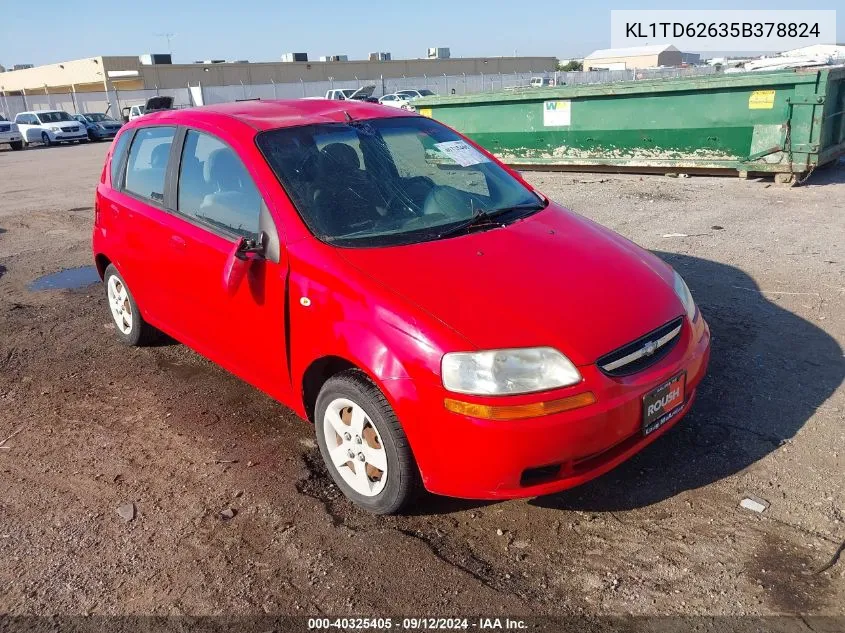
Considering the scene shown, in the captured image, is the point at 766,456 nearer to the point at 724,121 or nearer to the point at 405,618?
the point at 405,618

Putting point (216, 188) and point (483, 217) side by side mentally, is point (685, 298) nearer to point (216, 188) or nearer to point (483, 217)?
point (483, 217)

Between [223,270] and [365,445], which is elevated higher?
[223,270]

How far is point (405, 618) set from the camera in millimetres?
2516

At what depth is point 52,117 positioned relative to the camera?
100ft

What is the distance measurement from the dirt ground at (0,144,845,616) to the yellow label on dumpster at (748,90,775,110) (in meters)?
5.08

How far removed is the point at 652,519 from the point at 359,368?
1.42 meters

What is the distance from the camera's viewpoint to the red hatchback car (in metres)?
2.64

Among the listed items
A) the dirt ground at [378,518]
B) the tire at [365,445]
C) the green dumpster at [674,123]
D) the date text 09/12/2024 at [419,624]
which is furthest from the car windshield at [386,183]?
the green dumpster at [674,123]

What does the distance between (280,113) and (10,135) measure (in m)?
30.6

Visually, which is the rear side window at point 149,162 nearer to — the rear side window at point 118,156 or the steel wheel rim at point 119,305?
the rear side window at point 118,156

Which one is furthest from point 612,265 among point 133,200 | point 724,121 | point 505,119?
point 505,119

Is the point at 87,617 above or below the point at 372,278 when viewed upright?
below

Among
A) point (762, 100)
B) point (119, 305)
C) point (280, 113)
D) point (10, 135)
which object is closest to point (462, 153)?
point (280, 113)

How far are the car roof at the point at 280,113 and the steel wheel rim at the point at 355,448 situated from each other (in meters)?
1.61
